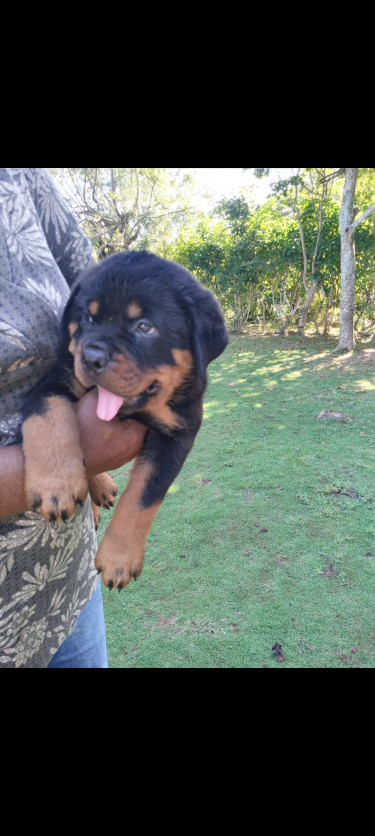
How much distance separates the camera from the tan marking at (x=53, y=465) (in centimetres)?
129

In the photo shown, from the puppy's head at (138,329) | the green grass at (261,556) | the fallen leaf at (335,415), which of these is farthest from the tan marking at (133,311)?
the fallen leaf at (335,415)

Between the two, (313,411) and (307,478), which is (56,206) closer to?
(307,478)

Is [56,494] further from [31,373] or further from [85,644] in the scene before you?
[85,644]

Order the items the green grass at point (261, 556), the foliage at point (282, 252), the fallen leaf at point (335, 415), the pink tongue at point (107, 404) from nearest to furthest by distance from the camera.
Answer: the pink tongue at point (107, 404), the green grass at point (261, 556), the fallen leaf at point (335, 415), the foliage at point (282, 252)

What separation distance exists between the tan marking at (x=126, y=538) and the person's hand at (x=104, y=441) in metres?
0.24

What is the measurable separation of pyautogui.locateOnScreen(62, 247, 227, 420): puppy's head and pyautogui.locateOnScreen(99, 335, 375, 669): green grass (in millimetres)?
1962

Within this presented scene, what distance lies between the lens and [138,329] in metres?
1.57

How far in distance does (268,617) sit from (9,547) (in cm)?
232

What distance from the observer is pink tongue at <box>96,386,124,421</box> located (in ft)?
4.73

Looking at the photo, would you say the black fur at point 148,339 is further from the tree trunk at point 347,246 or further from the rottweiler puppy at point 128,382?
the tree trunk at point 347,246

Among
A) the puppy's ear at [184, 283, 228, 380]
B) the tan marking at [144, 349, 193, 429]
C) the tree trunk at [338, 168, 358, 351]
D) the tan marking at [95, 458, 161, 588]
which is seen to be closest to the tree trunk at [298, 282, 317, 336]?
the tree trunk at [338, 168, 358, 351]

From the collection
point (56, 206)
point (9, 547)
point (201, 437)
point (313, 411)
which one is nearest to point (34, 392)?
point (9, 547)

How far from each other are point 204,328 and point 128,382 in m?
0.41

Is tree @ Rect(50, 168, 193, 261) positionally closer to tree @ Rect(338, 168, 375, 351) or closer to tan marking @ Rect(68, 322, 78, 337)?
tree @ Rect(338, 168, 375, 351)
